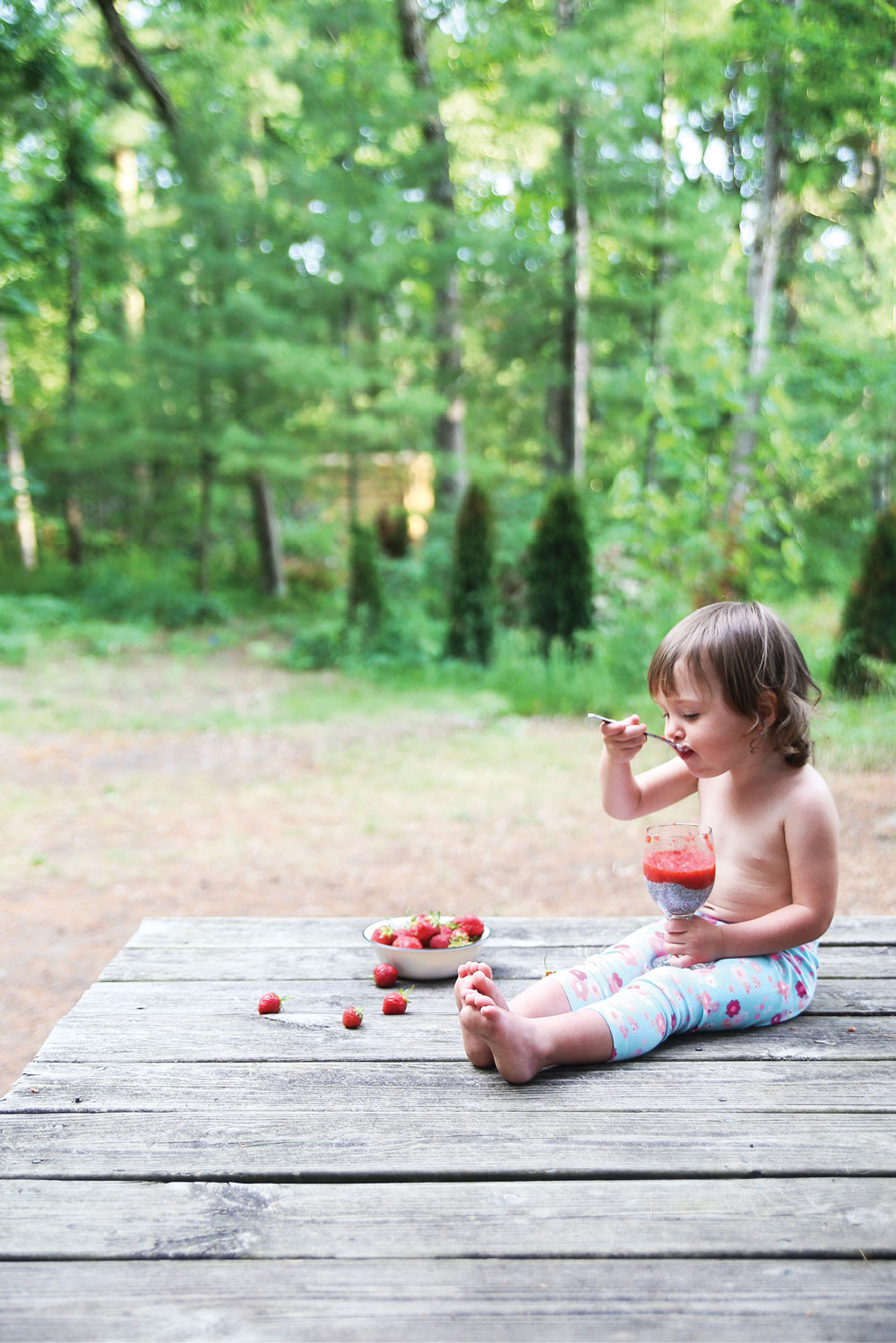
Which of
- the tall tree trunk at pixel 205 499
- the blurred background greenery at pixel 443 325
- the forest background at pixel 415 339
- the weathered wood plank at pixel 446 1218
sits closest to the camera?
the weathered wood plank at pixel 446 1218

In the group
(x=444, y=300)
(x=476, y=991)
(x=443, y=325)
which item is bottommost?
(x=476, y=991)

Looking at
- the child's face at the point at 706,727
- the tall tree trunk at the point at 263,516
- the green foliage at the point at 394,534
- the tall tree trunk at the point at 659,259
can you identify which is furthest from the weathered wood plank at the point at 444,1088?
the green foliage at the point at 394,534

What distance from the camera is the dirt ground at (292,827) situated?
416 centimetres

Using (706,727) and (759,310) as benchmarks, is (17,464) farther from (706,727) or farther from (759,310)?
(706,727)

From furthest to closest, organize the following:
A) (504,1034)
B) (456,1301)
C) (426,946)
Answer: (426,946) → (504,1034) → (456,1301)

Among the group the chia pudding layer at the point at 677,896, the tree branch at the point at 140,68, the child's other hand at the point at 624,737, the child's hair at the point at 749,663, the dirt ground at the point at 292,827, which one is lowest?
the dirt ground at the point at 292,827

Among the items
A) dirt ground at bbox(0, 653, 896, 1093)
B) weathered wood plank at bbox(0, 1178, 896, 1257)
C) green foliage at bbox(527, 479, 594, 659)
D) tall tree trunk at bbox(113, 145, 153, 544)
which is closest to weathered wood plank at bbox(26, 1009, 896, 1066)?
weathered wood plank at bbox(0, 1178, 896, 1257)

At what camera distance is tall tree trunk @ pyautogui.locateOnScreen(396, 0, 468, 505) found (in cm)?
1198

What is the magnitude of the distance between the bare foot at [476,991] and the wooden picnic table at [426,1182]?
32 mm

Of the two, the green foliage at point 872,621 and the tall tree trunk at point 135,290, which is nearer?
the green foliage at point 872,621

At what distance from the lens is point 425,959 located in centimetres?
218

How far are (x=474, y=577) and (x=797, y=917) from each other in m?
7.77

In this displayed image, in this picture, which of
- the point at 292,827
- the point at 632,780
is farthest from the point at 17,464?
the point at 632,780

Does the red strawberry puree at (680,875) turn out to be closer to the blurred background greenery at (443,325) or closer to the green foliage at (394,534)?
the blurred background greenery at (443,325)
